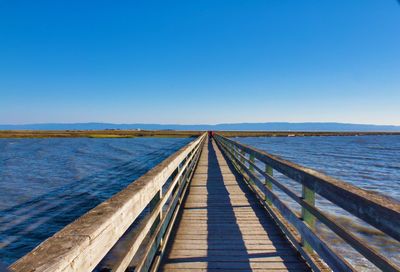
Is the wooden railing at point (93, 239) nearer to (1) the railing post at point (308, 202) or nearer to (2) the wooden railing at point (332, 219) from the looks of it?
(2) the wooden railing at point (332, 219)

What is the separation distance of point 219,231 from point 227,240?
0.42 metres

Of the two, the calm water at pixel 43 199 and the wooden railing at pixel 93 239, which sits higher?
the wooden railing at pixel 93 239

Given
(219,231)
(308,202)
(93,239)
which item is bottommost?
(219,231)

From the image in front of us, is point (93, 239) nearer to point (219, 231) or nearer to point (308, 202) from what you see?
point (308, 202)

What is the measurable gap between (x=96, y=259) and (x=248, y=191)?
6.88 metres

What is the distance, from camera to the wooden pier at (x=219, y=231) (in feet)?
4.73

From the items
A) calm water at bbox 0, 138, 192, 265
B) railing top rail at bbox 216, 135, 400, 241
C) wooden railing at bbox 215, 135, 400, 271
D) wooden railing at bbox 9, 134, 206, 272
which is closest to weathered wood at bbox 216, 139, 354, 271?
wooden railing at bbox 215, 135, 400, 271

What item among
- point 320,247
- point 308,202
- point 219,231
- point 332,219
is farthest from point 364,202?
point 219,231

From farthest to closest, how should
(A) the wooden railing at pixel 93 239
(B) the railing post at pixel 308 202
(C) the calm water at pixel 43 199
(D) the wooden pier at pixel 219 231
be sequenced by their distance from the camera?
(C) the calm water at pixel 43 199 → (B) the railing post at pixel 308 202 → (D) the wooden pier at pixel 219 231 → (A) the wooden railing at pixel 93 239

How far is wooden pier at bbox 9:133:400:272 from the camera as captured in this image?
4.73 feet

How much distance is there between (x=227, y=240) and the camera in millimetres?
4324

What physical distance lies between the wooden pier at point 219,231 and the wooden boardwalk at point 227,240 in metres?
0.01

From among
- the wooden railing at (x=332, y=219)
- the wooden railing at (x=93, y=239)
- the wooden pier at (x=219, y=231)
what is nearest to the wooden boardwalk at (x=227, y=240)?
the wooden pier at (x=219, y=231)

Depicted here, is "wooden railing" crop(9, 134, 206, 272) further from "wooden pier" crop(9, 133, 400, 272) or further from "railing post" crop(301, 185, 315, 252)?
"railing post" crop(301, 185, 315, 252)
